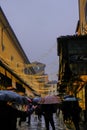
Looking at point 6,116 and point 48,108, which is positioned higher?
point 48,108

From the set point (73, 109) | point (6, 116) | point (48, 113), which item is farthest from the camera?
point (48, 113)

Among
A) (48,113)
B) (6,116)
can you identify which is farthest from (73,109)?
(6,116)

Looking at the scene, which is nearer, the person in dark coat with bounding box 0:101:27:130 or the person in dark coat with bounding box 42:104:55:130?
the person in dark coat with bounding box 0:101:27:130

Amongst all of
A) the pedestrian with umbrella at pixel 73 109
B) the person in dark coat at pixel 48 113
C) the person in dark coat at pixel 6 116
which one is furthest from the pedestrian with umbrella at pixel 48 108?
the person in dark coat at pixel 6 116

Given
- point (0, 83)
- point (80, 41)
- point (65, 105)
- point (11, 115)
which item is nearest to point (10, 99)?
point (11, 115)

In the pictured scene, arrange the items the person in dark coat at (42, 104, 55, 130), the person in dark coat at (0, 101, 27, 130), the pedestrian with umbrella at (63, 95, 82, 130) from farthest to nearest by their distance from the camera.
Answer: the person in dark coat at (42, 104, 55, 130)
the pedestrian with umbrella at (63, 95, 82, 130)
the person in dark coat at (0, 101, 27, 130)

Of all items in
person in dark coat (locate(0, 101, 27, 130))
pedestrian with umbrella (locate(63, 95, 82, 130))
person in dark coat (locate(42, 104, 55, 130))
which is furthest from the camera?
person in dark coat (locate(42, 104, 55, 130))

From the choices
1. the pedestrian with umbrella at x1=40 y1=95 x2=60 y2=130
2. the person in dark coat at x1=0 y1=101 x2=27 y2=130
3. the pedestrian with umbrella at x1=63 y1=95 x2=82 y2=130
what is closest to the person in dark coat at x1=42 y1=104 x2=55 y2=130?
the pedestrian with umbrella at x1=40 y1=95 x2=60 y2=130

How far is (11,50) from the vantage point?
52.9 m

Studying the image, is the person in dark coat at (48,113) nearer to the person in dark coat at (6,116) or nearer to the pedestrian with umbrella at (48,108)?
the pedestrian with umbrella at (48,108)

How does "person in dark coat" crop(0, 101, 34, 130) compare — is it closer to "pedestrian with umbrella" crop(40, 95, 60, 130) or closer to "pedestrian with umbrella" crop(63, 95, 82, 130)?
"pedestrian with umbrella" crop(63, 95, 82, 130)

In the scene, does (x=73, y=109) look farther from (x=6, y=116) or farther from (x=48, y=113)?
(x=6, y=116)

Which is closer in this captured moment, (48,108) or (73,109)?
(73,109)

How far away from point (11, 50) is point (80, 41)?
3544 cm
